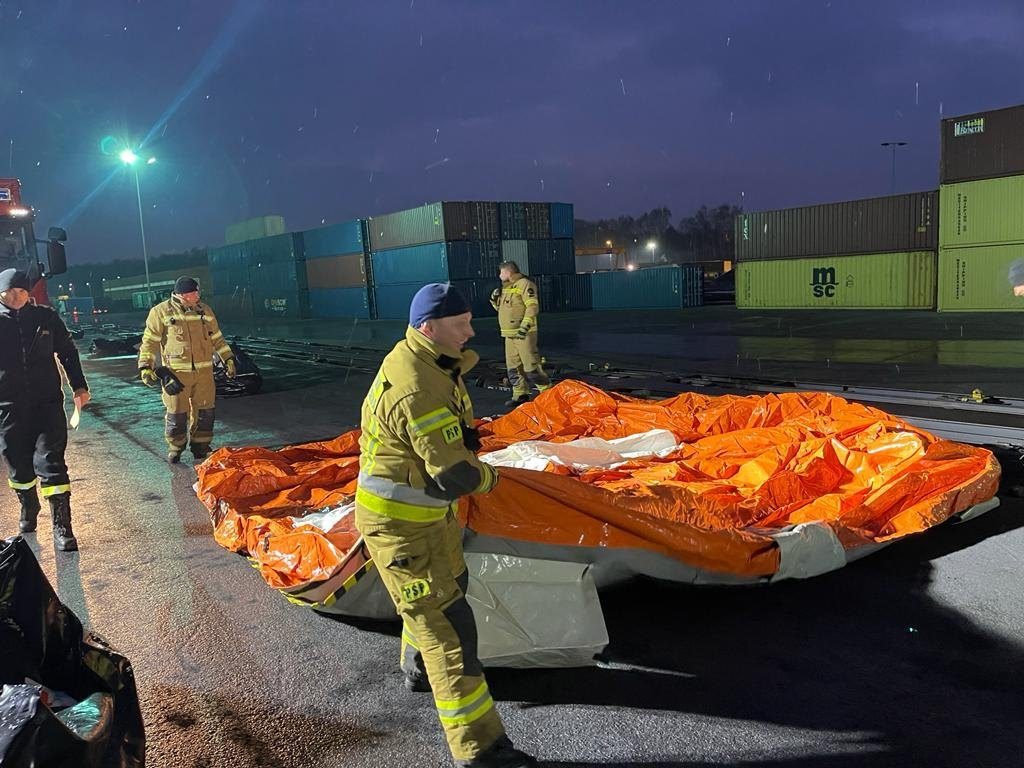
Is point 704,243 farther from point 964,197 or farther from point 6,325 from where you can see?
point 6,325

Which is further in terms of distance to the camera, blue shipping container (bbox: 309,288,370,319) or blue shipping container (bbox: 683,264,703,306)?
blue shipping container (bbox: 309,288,370,319)

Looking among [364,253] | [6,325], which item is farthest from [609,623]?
[364,253]

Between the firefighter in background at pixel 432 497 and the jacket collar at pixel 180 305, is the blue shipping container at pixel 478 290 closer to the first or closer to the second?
the jacket collar at pixel 180 305

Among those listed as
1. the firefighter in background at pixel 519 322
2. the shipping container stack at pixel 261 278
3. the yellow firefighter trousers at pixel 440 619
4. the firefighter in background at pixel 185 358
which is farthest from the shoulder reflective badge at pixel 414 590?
the shipping container stack at pixel 261 278

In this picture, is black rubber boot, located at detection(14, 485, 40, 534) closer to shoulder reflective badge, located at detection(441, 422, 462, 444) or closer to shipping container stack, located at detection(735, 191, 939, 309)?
shoulder reflective badge, located at detection(441, 422, 462, 444)

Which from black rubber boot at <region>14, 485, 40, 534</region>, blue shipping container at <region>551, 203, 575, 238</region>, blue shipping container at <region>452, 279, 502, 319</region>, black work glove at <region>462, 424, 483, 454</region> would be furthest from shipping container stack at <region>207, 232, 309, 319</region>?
black work glove at <region>462, 424, 483, 454</region>

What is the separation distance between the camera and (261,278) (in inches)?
1921

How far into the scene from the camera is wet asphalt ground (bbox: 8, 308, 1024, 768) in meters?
2.75

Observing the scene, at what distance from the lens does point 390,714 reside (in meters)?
3.02

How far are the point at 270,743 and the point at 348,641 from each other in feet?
2.73

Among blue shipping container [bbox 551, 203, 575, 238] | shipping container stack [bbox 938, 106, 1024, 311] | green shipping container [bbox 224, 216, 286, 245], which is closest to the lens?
shipping container stack [bbox 938, 106, 1024, 311]

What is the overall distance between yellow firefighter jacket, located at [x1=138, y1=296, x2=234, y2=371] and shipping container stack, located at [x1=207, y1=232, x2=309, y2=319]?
126 feet

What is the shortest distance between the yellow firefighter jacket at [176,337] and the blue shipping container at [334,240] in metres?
33.2

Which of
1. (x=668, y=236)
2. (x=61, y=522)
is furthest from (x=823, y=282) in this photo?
(x=668, y=236)
